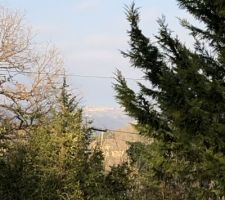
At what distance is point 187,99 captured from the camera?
780 cm

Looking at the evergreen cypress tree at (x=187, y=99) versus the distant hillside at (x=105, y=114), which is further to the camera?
the distant hillside at (x=105, y=114)

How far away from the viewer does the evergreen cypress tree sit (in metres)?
7.84

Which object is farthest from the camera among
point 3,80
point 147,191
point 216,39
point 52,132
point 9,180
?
point 3,80

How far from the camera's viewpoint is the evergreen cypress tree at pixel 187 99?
784 centimetres

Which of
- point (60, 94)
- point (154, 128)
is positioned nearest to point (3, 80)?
point (60, 94)

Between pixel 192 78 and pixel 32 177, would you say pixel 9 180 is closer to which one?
pixel 32 177

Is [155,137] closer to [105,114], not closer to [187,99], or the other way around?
[187,99]

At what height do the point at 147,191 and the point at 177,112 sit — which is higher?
the point at 177,112

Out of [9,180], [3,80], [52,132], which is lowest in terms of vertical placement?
[9,180]

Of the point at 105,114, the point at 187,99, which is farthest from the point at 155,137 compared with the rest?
the point at 105,114

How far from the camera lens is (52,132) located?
1103 cm

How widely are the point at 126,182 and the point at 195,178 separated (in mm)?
2392

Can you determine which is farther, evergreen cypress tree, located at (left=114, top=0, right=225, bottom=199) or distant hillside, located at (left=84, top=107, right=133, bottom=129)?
distant hillside, located at (left=84, top=107, right=133, bottom=129)

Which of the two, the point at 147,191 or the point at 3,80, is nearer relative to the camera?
the point at 147,191
